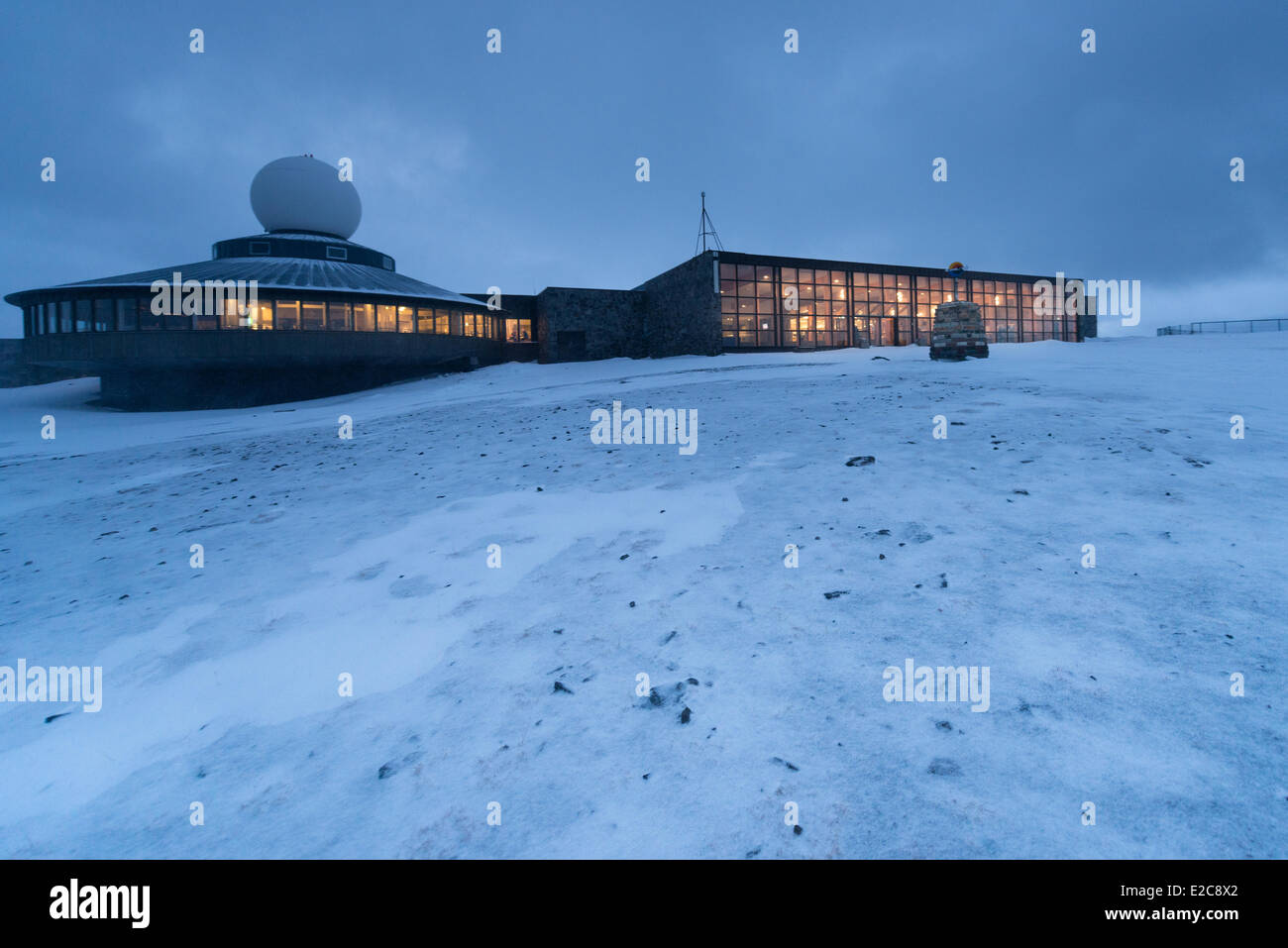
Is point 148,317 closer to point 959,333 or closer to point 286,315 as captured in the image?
point 286,315

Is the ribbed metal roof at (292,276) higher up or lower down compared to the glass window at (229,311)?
higher up

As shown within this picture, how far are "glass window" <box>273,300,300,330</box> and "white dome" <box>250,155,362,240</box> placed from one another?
453 inches

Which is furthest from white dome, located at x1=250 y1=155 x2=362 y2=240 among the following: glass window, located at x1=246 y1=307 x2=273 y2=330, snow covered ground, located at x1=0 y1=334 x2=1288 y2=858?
snow covered ground, located at x1=0 y1=334 x2=1288 y2=858

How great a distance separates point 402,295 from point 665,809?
114ft

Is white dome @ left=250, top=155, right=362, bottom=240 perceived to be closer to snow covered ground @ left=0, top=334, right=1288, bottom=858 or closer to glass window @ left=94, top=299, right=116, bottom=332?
glass window @ left=94, top=299, right=116, bottom=332

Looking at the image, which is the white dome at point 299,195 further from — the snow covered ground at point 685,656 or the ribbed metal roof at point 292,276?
the snow covered ground at point 685,656

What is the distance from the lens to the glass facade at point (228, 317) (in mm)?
27781

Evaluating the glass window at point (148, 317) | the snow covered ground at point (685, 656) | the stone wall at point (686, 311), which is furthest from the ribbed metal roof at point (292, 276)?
the snow covered ground at point (685, 656)

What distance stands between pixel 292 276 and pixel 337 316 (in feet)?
11.3

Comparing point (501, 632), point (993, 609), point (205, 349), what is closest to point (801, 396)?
point (993, 609)

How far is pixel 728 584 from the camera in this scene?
477cm

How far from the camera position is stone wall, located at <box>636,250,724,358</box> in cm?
3459
